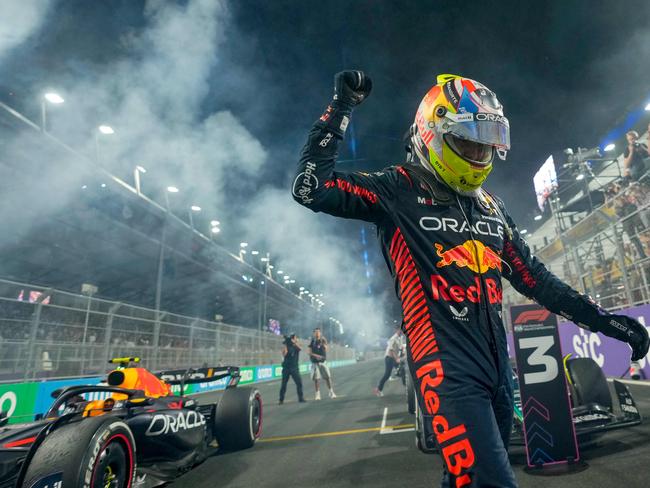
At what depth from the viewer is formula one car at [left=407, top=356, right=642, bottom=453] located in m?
3.68

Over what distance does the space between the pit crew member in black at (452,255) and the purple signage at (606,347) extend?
7000 millimetres

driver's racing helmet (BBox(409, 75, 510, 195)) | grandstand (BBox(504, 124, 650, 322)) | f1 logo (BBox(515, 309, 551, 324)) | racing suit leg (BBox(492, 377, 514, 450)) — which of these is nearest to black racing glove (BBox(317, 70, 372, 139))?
driver's racing helmet (BBox(409, 75, 510, 195))

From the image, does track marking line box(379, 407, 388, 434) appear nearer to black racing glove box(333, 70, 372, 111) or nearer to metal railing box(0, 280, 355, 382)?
black racing glove box(333, 70, 372, 111)

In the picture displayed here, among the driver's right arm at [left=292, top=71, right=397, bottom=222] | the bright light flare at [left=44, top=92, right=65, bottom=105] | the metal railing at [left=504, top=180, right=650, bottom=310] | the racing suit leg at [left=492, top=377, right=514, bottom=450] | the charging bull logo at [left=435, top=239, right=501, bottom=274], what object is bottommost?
the racing suit leg at [left=492, top=377, right=514, bottom=450]

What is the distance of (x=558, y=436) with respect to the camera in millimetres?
3209

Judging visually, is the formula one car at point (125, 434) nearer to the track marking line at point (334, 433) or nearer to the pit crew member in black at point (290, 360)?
the track marking line at point (334, 433)

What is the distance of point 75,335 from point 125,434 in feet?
22.4

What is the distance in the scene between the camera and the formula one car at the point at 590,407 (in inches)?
145

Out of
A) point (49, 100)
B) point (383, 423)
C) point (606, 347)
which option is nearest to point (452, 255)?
point (383, 423)

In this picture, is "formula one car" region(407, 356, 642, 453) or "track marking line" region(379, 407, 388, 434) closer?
"formula one car" region(407, 356, 642, 453)

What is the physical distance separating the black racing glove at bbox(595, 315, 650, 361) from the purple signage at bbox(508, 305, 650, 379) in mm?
6340

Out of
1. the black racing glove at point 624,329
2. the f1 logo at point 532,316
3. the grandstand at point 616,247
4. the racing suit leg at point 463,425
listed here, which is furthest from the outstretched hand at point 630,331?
the grandstand at point 616,247

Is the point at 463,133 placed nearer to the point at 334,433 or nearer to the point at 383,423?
the point at 334,433

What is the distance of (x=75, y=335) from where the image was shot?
8.40m
